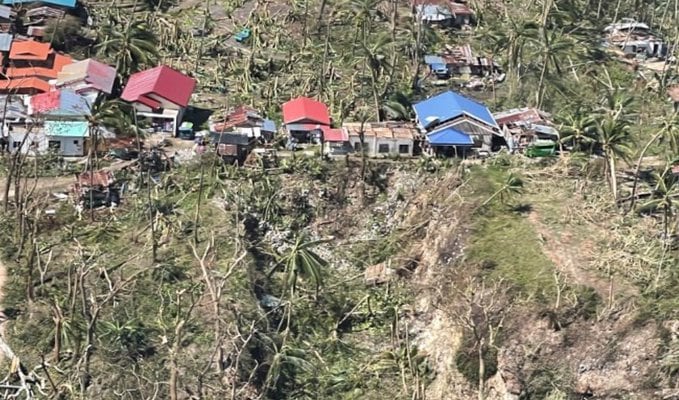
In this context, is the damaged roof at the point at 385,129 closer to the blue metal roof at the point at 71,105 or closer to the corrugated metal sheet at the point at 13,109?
the blue metal roof at the point at 71,105

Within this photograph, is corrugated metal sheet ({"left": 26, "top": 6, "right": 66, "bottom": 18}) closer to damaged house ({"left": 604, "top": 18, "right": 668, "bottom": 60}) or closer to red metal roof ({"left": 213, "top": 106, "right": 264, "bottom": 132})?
red metal roof ({"left": 213, "top": 106, "right": 264, "bottom": 132})

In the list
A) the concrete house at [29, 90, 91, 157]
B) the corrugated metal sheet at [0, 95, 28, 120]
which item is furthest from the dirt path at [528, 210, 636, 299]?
the corrugated metal sheet at [0, 95, 28, 120]

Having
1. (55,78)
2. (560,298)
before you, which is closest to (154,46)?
(55,78)

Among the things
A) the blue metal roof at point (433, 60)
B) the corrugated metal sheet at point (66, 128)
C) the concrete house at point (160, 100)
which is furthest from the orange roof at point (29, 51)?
the blue metal roof at point (433, 60)

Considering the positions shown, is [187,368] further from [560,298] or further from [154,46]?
[154,46]

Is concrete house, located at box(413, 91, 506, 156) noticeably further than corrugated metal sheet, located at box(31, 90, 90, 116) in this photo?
No

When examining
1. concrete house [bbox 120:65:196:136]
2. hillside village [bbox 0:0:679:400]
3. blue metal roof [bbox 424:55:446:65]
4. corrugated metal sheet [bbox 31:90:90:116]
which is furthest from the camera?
blue metal roof [bbox 424:55:446:65]
